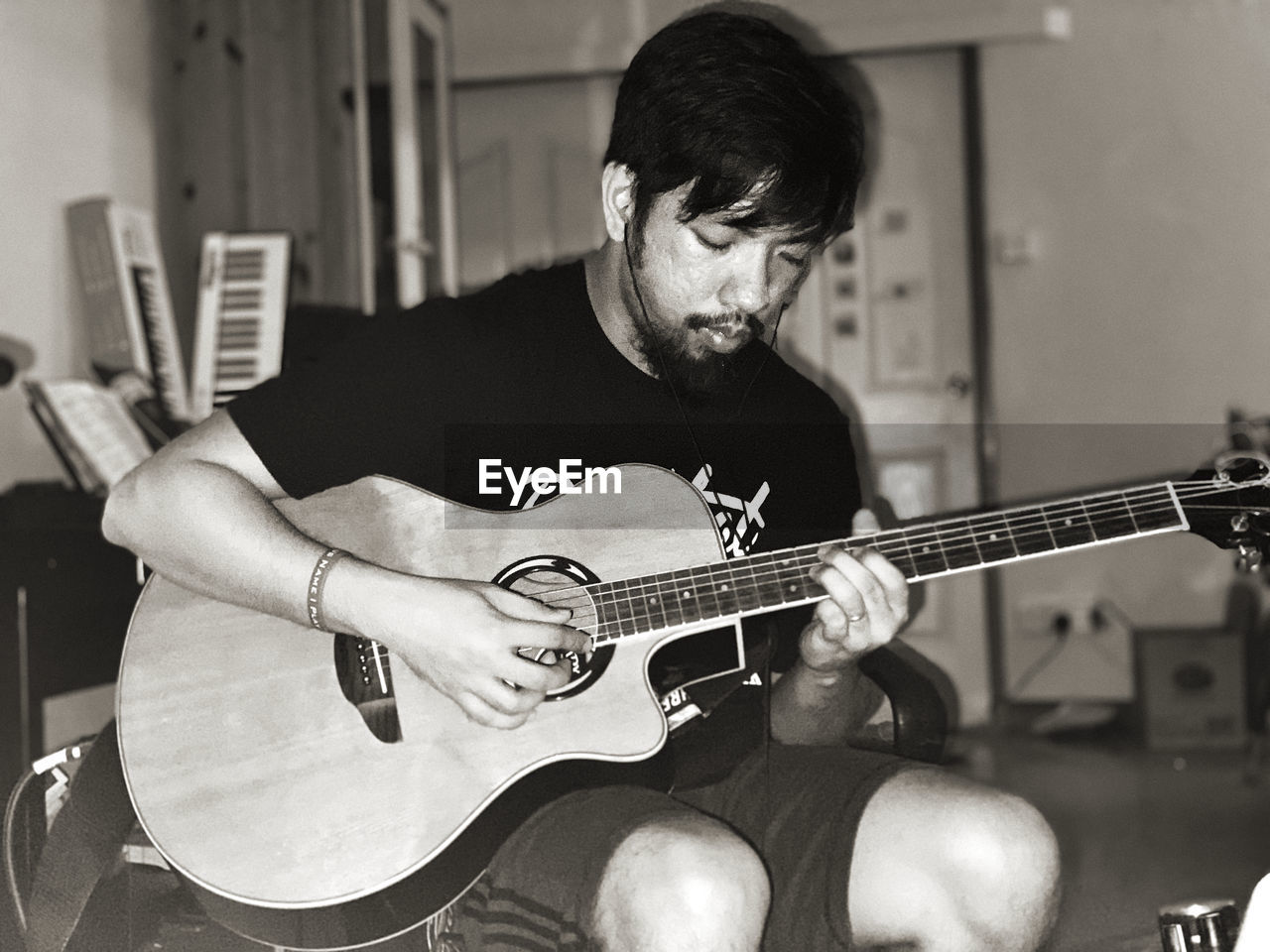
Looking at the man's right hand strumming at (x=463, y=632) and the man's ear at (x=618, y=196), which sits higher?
the man's ear at (x=618, y=196)

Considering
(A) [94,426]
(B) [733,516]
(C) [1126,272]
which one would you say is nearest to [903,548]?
(B) [733,516]

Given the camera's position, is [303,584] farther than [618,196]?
No

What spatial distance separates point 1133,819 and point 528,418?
1.67 metres

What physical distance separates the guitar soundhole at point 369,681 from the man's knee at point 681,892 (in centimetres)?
22

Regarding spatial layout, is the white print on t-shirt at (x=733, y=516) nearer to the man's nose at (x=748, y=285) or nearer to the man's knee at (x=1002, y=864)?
the man's nose at (x=748, y=285)

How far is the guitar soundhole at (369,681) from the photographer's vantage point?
37.6 inches

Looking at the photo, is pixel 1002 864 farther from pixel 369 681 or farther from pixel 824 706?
pixel 369 681

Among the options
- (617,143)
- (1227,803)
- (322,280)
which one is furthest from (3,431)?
(1227,803)

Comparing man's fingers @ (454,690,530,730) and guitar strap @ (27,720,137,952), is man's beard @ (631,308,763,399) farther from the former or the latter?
guitar strap @ (27,720,137,952)

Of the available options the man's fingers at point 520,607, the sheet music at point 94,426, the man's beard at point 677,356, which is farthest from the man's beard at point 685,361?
the sheet music at point 94,426

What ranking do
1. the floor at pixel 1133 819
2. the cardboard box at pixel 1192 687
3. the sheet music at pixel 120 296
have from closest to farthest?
the floor at pixel 1133 819 → the sheet music at pixel 120 296 → the cardboard box at pixel 1192 687

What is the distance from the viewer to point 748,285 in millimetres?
1003

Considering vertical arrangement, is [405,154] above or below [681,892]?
above

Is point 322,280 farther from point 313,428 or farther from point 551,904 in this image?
point 551,904
